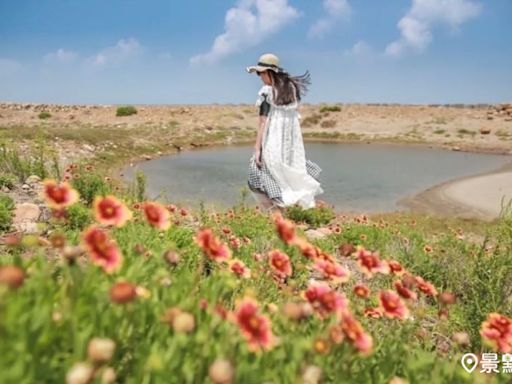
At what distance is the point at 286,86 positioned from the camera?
21.9 feet

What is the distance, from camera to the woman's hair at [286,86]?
261 inches

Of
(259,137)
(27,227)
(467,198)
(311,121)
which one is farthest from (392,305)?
(311,121)

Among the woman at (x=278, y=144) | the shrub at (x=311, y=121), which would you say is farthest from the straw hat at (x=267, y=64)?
the shrub at (x=311, y=121)

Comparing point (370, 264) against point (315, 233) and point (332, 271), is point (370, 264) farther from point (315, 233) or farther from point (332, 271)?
point (315, 233)

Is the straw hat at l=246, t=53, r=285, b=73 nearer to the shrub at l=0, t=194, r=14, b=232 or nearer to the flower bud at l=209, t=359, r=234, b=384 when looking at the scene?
the shrub at l=0, t=194, r=14, b=232

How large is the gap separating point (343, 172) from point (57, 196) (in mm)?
15723

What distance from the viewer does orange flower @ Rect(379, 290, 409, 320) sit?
1807 millimetres

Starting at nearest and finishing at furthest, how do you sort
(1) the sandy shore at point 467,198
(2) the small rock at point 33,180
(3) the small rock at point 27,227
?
(3) the small rock at point 27,227 < (2) the small rock at point 33,180 < (1) the sandy shore at point 467,198

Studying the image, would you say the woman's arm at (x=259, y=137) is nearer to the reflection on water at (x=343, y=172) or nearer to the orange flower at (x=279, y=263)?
the reflection on water at (x=343, y=172)

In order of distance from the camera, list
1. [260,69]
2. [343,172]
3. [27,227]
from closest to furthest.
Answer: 1. [27,227]
2. [260,69]
3. [343,172]

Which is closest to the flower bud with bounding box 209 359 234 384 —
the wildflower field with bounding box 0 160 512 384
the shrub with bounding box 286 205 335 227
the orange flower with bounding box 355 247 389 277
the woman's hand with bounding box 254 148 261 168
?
the wildflower field with bounding box 0 160 512 384

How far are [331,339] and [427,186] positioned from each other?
13.9 m

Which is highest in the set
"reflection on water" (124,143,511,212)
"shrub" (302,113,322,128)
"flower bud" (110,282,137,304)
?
"flower bud" (110,282,137,304)

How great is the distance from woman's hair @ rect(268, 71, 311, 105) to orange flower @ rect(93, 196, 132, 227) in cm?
512
